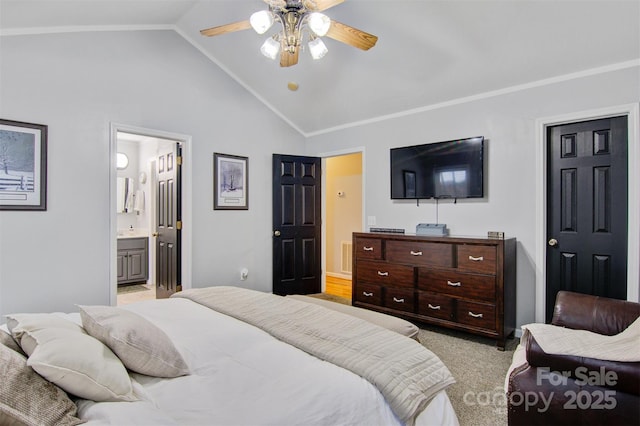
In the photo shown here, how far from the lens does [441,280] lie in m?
3.28

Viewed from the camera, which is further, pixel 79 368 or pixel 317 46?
pixel 317 46

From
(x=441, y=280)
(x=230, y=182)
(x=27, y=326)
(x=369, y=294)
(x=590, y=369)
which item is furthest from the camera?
(x=230, y=182)

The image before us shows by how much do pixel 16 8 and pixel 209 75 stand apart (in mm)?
1821

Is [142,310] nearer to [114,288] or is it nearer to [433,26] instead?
[114,288]

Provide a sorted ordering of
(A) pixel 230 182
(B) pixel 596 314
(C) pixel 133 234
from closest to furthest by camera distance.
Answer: (B) pixel 596 314, (A) pixel 230 182, (C) pixel 133 234

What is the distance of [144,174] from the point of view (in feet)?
19.0

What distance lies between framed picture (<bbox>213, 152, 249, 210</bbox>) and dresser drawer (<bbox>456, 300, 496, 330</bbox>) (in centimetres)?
277

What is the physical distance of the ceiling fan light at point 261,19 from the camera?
7.24ft

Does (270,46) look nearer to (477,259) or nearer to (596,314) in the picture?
(477,259)

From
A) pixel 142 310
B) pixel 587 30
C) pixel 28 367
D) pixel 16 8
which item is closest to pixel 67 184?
pixel 16 8

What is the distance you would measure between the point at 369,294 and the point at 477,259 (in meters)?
1.25

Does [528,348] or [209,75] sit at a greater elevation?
[209,75]

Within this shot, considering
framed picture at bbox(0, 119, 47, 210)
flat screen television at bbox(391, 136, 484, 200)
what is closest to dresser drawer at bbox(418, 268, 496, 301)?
flat screen television at bbox(391, 136, 484, 200)

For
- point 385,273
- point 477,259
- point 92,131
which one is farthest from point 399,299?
point 92,131
